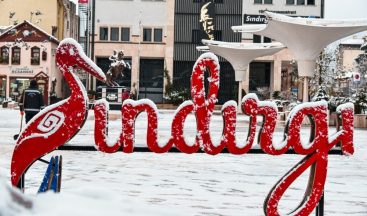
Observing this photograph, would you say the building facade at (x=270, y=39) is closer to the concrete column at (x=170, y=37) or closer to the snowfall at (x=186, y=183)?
the concrete column at (x=170, y=37)

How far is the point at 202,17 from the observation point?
4953cm

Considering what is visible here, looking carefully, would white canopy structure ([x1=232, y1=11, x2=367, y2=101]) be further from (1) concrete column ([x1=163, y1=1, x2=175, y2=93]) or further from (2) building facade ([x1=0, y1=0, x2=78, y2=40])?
(2) building facade ([x1=0, y1=0, x2=78, y2=40])

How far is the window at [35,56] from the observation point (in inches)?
1960

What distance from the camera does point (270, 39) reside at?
50.6 metres

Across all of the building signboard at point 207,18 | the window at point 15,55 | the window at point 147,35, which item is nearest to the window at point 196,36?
the building signboard at point 207,18

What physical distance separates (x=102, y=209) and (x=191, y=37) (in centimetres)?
4793

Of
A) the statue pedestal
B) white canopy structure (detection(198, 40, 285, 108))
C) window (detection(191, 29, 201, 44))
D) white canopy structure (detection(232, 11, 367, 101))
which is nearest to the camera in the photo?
white canopy structure (detection(232, 11, 367, 101))

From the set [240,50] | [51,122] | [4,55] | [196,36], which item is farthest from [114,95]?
[51,122]

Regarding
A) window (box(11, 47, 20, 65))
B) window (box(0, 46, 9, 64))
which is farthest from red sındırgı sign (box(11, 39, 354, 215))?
window (box(0, 46, 9, 64))

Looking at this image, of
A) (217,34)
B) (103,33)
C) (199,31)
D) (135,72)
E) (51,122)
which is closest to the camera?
(51,122)

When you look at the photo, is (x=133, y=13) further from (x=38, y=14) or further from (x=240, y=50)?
(x=240, y=50)

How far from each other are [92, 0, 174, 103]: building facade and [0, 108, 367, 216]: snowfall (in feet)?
120

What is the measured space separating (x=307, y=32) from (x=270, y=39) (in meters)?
27.8

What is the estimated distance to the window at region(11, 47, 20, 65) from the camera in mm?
49719
